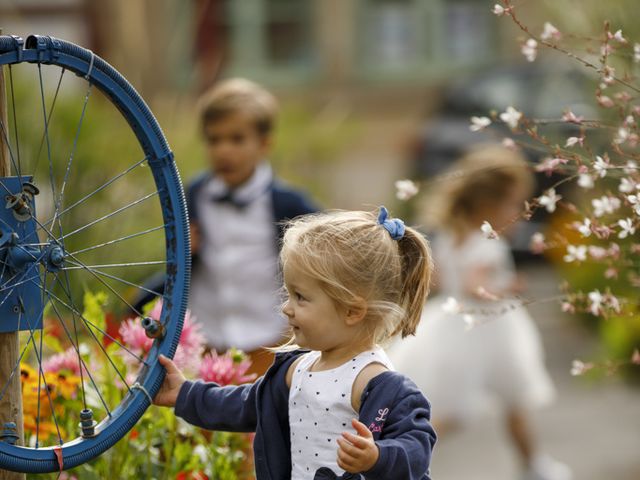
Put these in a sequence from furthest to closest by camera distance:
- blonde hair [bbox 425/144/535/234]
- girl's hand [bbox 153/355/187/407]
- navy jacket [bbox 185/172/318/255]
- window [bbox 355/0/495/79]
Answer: window [bbox 355/0/495/79], blonde hair [bbox 425/144/535/234], navy jacket [bbox 185/172/318/255], girl's hand [bbox 153/355/187/407]

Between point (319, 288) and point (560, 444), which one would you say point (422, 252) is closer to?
point (319, 288)

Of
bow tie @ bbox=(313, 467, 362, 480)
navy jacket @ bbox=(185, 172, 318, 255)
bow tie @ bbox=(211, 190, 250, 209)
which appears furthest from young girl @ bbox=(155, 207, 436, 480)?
bow tie @ bbox=(211, 190, 250, 209)

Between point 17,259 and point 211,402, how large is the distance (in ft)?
1.69

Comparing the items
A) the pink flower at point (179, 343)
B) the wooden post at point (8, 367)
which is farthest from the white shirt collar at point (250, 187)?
the wooden post at point (8, 367)

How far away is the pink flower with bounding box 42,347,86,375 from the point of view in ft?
10.2

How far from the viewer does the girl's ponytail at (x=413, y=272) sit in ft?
8.12

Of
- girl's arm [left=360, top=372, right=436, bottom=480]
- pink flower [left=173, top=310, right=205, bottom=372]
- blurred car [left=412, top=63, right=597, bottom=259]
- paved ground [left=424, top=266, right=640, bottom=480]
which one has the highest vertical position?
girl's arm [left=360, top=372, right=436, bottom=480]

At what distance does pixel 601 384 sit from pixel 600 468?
130 centimetres

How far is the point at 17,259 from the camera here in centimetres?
237

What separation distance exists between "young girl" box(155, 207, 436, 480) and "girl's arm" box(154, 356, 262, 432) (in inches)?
2.2

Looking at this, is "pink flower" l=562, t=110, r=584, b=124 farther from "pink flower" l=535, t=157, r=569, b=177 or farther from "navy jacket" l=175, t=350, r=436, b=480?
"navy jacket" l=175, t=350, r=436, b=480

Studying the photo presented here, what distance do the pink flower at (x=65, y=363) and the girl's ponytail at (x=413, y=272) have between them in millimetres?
995

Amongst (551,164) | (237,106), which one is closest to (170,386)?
(551,164)

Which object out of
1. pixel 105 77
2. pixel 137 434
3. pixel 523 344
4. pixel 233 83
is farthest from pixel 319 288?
pixel 523 344
